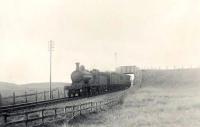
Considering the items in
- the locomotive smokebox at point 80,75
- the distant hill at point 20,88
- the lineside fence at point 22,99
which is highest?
the locomotive smokebox at point 80,75

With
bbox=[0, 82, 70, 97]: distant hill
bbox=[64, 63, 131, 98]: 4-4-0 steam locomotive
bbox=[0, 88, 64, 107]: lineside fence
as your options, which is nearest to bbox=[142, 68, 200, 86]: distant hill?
bbox=[0, 82, 70, 97]: distant hill

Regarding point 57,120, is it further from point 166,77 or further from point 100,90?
point 166,77

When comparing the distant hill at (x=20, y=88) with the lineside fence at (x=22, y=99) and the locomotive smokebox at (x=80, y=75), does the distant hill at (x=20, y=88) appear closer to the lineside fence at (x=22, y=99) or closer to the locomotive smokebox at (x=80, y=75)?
the lineside fence at (x=22, y=99)

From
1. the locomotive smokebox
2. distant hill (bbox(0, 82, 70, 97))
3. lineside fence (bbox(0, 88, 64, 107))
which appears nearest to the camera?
lineside fence (bbox(0, 88, 64, 107))

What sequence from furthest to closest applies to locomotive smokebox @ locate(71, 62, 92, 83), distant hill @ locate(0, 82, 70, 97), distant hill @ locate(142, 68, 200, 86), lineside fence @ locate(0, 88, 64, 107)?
distant hill @ locate(0, 82, 70, 97)
distant hill @ locate(142, 68, 200, 86)
locomotive smokebox @ locate(71, 62, 92, 83)
lineside fence @ locate(0, 88, 64, 107)

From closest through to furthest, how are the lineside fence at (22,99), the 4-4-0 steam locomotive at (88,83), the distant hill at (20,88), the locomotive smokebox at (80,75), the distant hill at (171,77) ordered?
1. the lineside fence at (22,99)
2. the 4-4-0 steam locomotive at (88,83)
3. the locomotive smokebox at (80,75)
4. the distant hill at (171,77)
5. the distant hill at (20,88)

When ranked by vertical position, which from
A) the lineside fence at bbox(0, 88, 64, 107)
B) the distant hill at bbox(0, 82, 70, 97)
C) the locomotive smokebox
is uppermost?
the locomotive smokebox

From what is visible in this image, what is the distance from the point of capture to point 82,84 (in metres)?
49.7

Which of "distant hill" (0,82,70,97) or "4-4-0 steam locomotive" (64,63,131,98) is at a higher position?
"4-4-0 steam locomotive" (64,63,131,98)

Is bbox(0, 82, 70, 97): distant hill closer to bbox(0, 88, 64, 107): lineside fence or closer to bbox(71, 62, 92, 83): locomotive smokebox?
bbox(0, 88, 64, 107): lineside fence

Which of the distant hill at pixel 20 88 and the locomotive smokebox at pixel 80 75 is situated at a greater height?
the locomotive smokebox at pixel 80 75

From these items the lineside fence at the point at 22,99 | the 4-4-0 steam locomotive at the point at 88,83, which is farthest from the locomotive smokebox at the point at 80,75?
Answer: the lineside fence at the point at 22,99

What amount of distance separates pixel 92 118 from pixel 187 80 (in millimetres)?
63211

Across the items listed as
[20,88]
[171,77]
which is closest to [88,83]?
[171,77]
